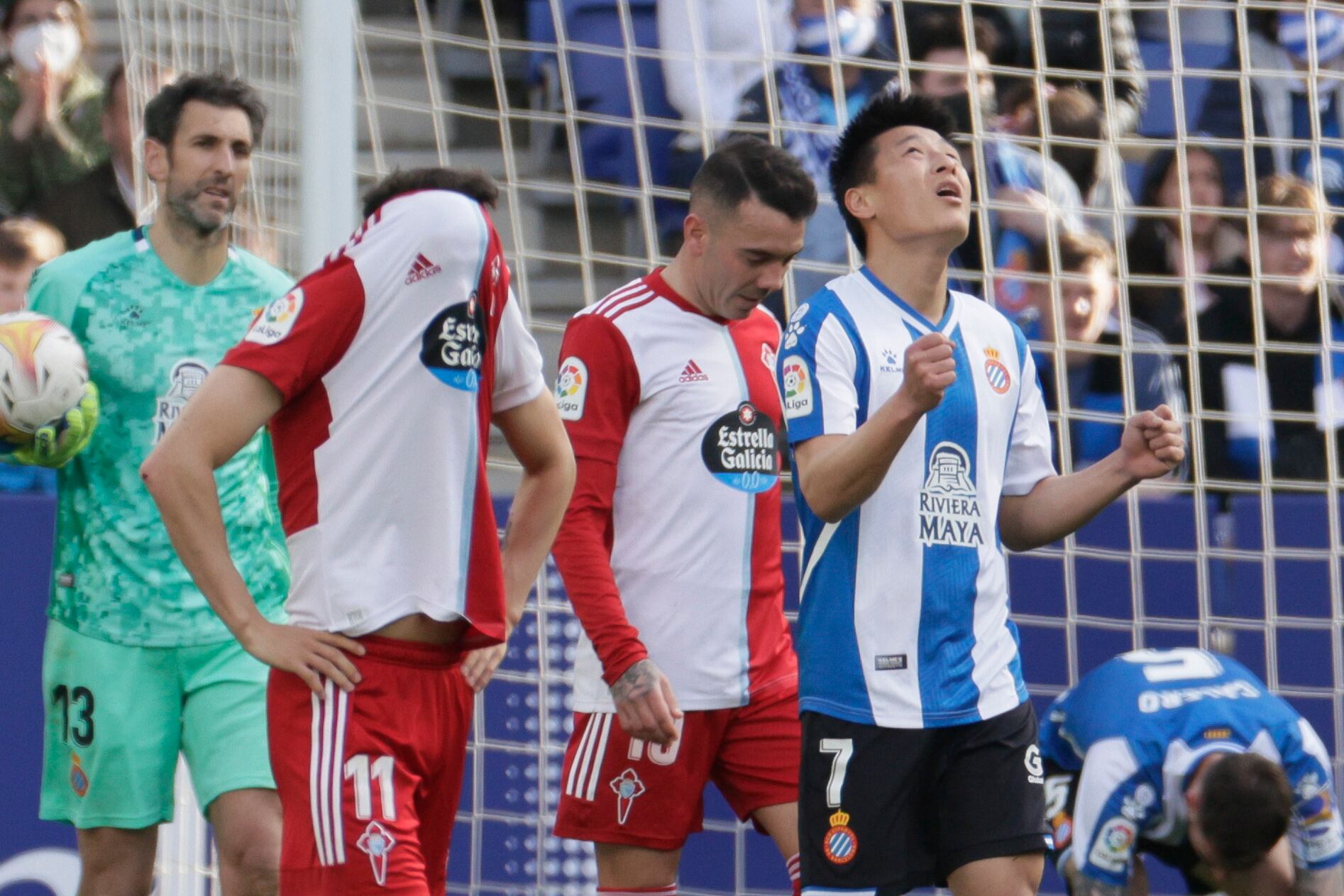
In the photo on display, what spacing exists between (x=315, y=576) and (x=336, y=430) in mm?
244

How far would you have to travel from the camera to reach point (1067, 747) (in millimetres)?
4785

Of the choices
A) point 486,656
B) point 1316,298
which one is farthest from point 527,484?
point 1316,298

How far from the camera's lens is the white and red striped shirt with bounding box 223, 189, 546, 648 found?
294 centimetres

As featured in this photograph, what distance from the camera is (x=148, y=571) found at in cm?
426

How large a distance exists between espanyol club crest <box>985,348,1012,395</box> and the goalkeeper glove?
2019 millimetres

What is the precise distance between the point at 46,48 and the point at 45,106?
0.79 feet

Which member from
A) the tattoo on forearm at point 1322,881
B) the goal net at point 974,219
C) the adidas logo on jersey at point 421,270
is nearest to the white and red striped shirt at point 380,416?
the adidas logo on jersey at point 421,270

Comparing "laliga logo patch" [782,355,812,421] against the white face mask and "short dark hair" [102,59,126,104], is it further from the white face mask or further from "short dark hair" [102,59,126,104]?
the white face mask

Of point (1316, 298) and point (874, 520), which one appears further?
point (1316, 298)

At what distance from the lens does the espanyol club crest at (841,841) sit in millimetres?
3518

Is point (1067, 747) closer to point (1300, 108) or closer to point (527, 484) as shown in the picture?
point (527, 484)

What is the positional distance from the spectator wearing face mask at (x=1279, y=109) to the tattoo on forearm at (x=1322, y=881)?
2.72m

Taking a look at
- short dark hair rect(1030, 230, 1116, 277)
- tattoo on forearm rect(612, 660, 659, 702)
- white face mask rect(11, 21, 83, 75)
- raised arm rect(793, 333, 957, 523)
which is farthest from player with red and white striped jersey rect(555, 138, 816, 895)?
white face mask rect(11, 21, 83, 75)

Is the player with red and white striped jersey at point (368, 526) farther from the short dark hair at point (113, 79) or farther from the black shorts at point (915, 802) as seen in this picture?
the short dark hair at point (113, 79)
